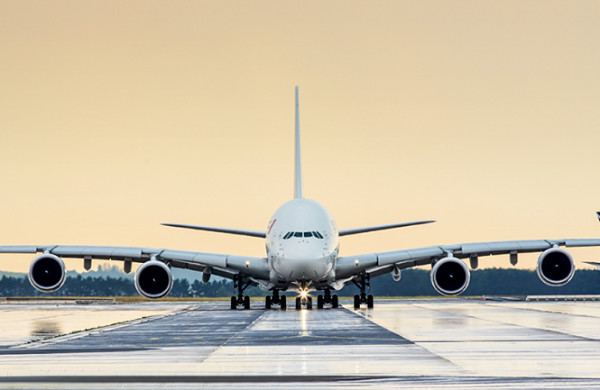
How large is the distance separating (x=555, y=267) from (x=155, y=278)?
15437mm

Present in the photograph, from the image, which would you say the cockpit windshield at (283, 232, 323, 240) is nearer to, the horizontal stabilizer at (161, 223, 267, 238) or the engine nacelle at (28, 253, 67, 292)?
the horizontal stabilizer at (161, 223, 267, 238)

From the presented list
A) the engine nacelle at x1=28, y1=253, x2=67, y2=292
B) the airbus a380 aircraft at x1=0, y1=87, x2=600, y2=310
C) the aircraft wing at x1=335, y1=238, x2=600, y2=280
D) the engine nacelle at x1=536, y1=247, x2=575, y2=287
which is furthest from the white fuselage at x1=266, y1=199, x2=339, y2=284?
the engine nacelle at x1=28, y1=253, x2=67, y2=292

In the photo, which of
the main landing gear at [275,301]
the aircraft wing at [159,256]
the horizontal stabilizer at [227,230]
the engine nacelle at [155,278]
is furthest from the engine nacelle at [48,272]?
the main landing gear at [275,301]

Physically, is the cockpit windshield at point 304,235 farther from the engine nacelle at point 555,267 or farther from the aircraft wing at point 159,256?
the engine nacelle at point 555,267

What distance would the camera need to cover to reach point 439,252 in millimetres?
33344

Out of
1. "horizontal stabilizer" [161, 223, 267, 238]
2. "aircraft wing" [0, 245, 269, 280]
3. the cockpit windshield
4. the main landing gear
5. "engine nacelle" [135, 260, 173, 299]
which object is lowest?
the main landing gear

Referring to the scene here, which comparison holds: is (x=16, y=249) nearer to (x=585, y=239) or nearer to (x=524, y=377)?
(x=585, y=239)

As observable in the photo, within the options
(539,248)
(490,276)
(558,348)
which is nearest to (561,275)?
(539,248)

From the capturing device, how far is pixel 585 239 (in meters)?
33.4

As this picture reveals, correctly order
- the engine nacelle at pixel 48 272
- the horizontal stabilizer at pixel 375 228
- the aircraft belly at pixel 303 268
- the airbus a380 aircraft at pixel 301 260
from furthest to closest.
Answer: the horizontal stabilizer at pixel 375 228 → the engine nacelle at pixel 48 272 → the airbus a380 aircraft at pixel 301 260 → the aircraft belly at pixel 303 268

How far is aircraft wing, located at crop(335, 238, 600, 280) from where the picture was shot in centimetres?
3322

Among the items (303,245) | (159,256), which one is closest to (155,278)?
(159,256)

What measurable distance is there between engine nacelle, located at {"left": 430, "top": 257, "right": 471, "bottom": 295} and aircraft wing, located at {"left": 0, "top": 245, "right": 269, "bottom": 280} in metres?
6.70

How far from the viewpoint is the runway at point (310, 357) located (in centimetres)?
1060
